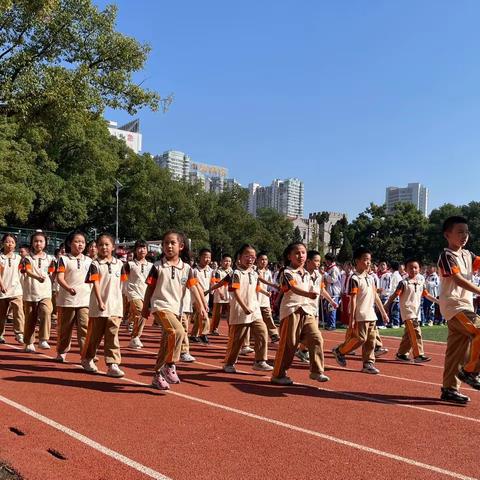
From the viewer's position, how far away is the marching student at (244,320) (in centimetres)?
836

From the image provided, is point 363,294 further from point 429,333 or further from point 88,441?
point 429,333

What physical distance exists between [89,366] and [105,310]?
2.72ft

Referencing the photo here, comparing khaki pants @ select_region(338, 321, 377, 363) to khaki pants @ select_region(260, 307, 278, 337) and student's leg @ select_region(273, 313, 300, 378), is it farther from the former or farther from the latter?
khaki pants @ select_region(260, 307, 278, 337)

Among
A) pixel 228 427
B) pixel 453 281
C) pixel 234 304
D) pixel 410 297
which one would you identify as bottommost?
pixel 228 427

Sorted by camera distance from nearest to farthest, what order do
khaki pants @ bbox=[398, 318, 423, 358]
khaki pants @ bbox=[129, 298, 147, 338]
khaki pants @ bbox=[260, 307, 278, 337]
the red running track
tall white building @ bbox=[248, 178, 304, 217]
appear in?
the red running track → khaki pants @ bbox=[398, 318, 423, 358] → khaki pants @ bbox=[129, 298, 147, 338] → khaki pants @ bbox=[260, 307, 278, 337] → tall white building @ bbox=[248, 178, 304, 217]

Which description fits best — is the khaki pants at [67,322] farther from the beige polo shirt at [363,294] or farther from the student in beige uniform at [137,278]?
the beige polo shirt at [363,294]

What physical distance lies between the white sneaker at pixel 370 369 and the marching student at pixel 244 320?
1557 millimetres

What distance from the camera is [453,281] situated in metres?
6.70

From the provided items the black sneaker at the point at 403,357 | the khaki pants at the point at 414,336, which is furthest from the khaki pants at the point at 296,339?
the black sneaker at the point at 403,357

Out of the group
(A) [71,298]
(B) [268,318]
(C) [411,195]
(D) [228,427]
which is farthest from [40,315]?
(C) [411,195]

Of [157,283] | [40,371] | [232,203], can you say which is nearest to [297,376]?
[157,283]

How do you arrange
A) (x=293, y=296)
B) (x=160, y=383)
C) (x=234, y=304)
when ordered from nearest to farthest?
(x=160, y=383) → (x=293, y=296) → (x=234, y=304)

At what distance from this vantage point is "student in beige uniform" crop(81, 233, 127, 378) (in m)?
7.61

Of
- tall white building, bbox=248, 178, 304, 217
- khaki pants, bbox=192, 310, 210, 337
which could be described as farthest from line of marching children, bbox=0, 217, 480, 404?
tall white building, bbox=248, 178, 304, 217
